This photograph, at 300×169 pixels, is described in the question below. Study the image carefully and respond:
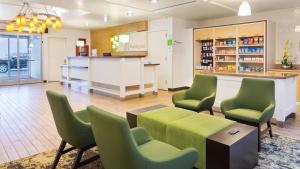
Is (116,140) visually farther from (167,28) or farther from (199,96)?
(167,28)

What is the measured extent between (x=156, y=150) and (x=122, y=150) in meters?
0.58

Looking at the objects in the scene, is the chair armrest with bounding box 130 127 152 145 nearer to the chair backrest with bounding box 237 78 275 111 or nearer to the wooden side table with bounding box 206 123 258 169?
the wooden side table with bounding box 206 123 258 169

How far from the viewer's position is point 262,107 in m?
3.59

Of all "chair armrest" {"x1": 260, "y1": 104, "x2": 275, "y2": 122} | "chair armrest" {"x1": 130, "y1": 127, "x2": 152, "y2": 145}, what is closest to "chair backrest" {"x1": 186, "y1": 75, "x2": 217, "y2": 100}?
"chair armrest" {"x1": 260, "y1": 104, "x2": 275, "y2": 122}

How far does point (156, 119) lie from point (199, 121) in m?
0.52

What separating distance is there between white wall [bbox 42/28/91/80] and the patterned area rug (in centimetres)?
903

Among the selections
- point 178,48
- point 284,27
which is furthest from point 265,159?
point 178,48

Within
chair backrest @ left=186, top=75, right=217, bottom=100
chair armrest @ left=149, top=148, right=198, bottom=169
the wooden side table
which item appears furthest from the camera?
chair backrest @ left=186, top=75, right=217, bottom=100

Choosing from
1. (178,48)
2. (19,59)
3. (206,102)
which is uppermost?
(178,48)

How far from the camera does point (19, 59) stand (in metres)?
10.6

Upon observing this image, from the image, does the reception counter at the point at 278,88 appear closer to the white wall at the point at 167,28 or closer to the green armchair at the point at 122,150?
the green armchair at the point at 122,150

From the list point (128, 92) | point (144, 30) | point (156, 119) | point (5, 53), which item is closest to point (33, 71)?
point (5, 53)

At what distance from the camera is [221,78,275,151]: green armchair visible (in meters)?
3.32

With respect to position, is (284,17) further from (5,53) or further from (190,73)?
(5,53)
